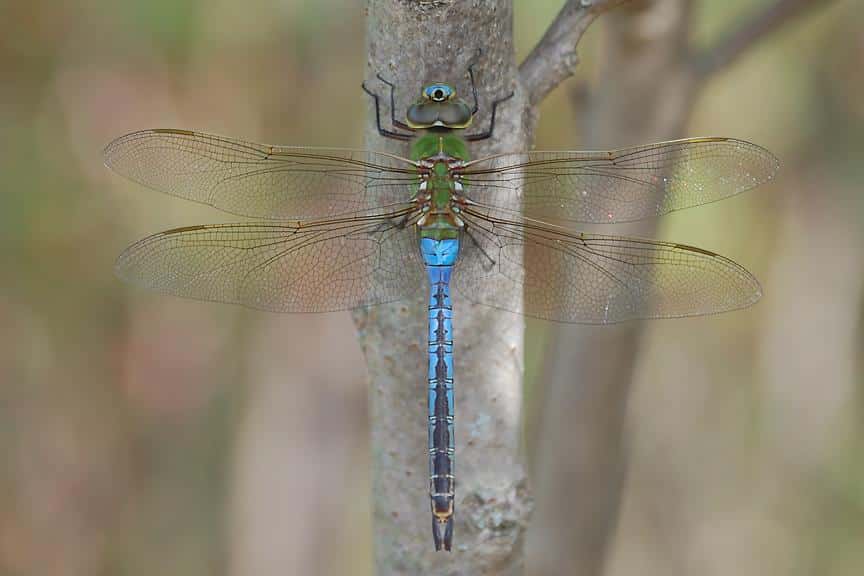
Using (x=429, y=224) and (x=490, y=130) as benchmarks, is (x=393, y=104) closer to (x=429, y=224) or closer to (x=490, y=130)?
(x=490, y=130)

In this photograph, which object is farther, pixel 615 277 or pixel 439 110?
pixel 615 277

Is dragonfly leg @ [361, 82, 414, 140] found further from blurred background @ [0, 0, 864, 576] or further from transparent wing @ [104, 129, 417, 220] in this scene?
blurred background @ [0, 0, 864, 576]

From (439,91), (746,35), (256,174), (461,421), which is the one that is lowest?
(461,421)

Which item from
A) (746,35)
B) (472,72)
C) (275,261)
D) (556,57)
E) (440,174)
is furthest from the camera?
(746,35)

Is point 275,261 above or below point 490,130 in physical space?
below

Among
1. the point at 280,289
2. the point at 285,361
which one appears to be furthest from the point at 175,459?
the point at 280,289

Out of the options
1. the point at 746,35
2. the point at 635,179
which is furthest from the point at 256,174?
the point at 746,35

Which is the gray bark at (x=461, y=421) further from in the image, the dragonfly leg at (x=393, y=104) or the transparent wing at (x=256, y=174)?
the transparent wing at (x=256, y=174)

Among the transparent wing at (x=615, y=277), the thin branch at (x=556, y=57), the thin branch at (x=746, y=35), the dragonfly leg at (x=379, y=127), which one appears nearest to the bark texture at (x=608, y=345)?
the thin branch at (x=746, y=35)

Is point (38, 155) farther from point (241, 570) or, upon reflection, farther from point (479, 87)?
point (479, 87)
